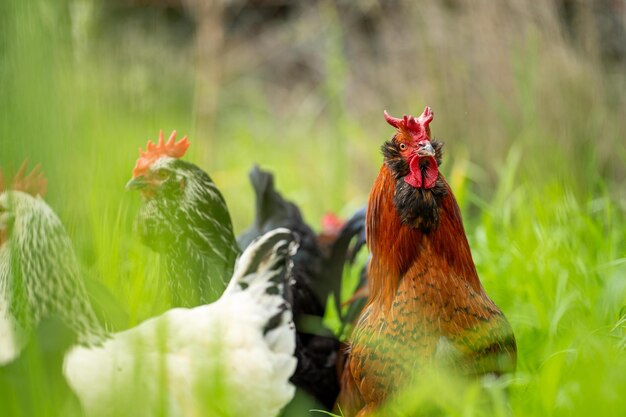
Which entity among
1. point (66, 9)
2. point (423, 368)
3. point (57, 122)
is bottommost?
point (423, 368)

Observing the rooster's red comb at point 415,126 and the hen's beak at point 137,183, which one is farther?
the hen's beak at point 137,183

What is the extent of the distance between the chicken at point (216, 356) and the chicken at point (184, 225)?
5.0 inches

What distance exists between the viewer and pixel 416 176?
1912mm

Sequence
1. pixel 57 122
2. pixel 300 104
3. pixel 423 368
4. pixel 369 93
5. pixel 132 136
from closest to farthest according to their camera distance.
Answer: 1. pixel 57 122
2. pixel 423 368
3. pixel 132 136
4. pixel 369 93
5. pixel 300 104

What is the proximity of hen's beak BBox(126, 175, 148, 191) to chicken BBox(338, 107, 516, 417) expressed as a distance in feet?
2.43

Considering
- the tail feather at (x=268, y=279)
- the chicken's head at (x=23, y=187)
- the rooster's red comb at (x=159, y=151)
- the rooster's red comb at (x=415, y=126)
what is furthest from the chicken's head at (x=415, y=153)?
the chicken's head at (x=23, y=187)

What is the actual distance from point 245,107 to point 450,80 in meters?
3.98

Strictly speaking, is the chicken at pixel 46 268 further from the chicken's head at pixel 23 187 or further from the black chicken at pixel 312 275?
the black chicken at pixel 312 275

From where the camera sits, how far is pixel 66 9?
1389mm

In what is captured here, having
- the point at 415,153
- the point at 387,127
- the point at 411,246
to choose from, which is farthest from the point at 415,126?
the point at 387,127

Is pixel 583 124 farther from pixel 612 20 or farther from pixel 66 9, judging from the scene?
pixel 66 9

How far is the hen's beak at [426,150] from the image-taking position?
1894 millimetres

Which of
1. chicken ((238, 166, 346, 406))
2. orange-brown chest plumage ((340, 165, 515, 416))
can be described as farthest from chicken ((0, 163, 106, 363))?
orange-brown chest plumage ((340, 165, 515, 416))

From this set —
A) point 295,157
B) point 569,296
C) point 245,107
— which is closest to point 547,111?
point 569,296
